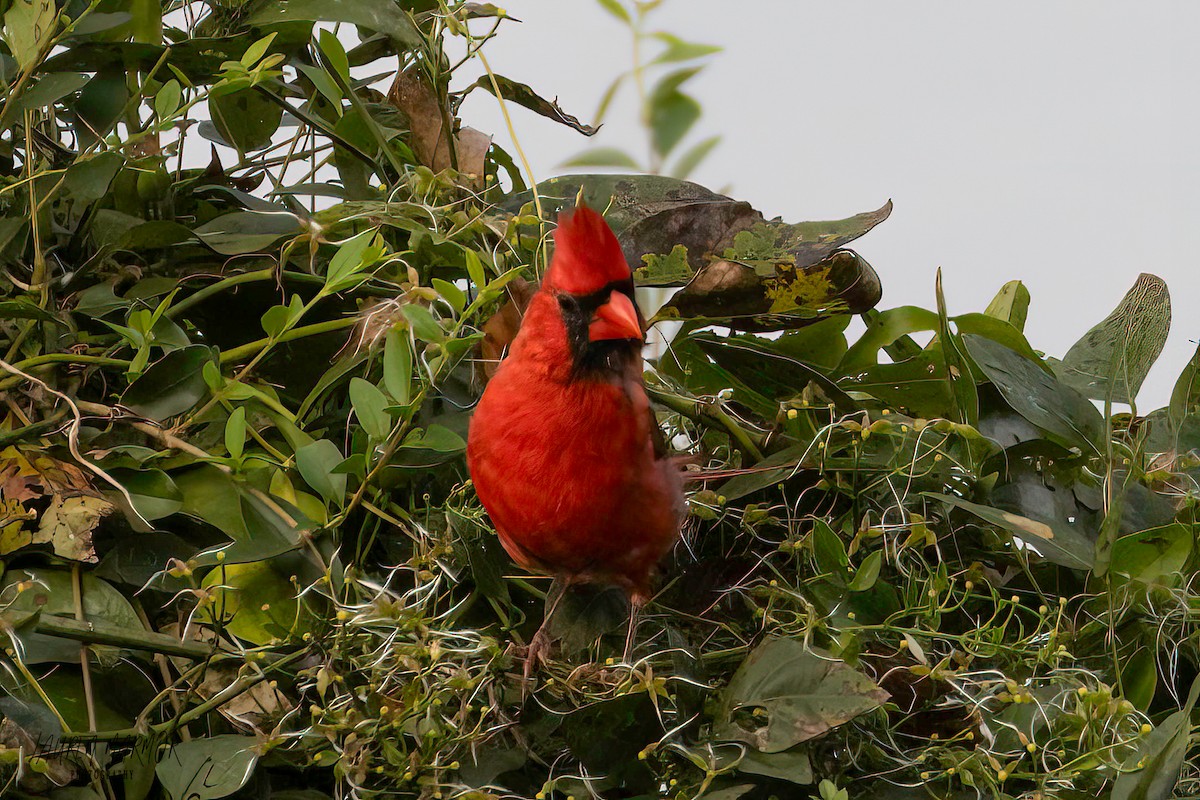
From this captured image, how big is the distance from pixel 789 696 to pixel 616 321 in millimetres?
267

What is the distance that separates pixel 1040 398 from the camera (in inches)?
32.4

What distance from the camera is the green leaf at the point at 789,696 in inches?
25.6

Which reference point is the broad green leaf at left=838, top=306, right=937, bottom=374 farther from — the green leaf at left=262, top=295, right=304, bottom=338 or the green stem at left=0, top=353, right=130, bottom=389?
the green stem at left=0, top=353, right=130, bottom=389

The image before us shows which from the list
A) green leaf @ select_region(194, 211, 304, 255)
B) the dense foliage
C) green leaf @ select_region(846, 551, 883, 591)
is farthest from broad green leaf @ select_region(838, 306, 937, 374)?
green leaf @ select_region(194, 211, 304, 255)

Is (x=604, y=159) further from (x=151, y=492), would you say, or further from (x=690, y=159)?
(x=151, y=492)

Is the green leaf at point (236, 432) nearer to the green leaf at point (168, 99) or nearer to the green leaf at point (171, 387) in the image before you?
the green leaf at point (171, 387)

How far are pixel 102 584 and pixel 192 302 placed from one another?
0.22m

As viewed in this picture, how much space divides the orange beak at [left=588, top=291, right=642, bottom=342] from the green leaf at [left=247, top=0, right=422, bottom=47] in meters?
0.32

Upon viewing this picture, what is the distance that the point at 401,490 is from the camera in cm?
83

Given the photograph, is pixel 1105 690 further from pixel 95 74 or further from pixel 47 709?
pixel 95 74

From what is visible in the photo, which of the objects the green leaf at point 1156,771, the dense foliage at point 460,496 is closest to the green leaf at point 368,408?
the dense foliage at point 460,496

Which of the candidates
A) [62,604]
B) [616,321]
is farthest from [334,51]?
[62,604]

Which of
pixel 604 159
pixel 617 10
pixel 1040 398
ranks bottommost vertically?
pixel 1040 398

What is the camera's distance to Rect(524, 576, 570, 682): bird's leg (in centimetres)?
73
